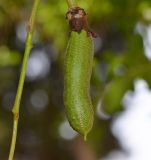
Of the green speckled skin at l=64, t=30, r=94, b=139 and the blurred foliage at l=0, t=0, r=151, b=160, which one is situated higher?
the green speckled skin at l=64, t=30, r=94, b=139

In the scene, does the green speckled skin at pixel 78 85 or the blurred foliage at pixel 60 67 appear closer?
the green speckled skin at pixel 78 85

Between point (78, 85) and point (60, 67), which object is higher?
point (78, 85)

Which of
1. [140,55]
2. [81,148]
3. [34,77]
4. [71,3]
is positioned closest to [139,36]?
[140,55]

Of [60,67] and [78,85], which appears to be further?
[60,67]

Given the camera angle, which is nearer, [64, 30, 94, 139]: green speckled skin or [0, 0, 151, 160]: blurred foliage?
[64, 30, 94, 139]: green speckled skin

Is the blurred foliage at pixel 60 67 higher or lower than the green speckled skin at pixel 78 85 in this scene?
lower
